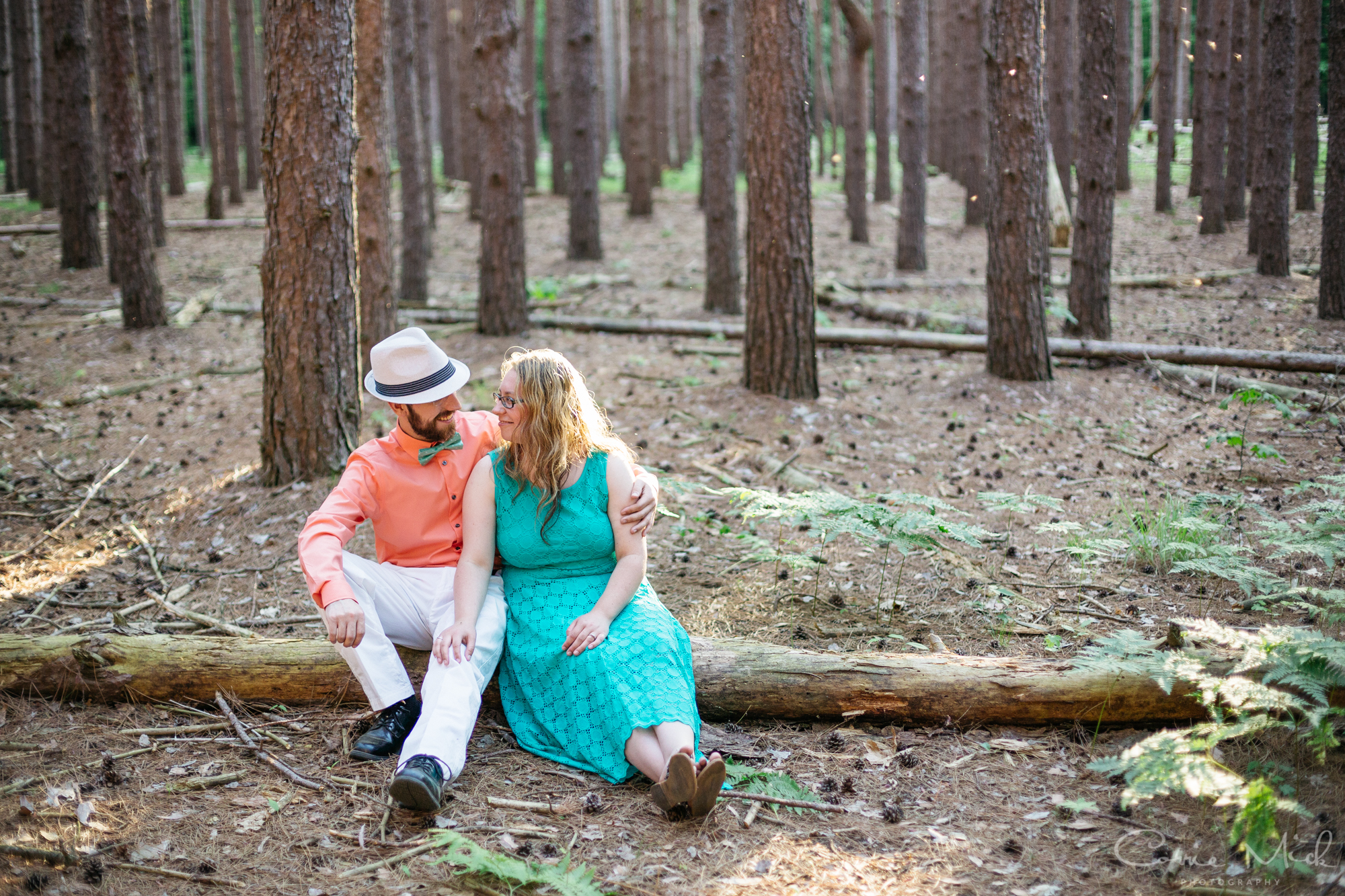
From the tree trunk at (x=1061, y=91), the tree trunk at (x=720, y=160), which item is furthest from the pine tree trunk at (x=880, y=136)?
the tree trunk at (x=720, y=160)

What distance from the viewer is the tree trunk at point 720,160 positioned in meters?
11.6

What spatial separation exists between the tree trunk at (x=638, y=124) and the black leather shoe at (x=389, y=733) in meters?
16.3

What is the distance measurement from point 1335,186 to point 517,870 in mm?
12243

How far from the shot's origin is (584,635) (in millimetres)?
3615

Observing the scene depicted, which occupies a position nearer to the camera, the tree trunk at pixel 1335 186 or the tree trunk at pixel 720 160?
the tree trunk at pixel 1335 186

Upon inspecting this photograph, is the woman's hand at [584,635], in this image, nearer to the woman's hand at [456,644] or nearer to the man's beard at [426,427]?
the woman's hand at [456,644]

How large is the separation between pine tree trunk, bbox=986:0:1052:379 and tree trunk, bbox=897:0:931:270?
227 inches

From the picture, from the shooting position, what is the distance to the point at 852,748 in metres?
3.77

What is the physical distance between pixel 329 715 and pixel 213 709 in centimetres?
56

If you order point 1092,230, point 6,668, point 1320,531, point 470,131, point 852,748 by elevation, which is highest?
point 470,131

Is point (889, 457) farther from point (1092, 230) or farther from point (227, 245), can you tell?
point (227, 245)

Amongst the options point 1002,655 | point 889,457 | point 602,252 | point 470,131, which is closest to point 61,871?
point 1002,655

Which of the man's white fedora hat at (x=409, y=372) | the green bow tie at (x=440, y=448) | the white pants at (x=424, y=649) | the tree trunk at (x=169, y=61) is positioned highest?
the tree trunk at (x=169, y=61)

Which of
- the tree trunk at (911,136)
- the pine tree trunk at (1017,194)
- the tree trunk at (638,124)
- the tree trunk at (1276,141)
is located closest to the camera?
the pine tree trunk at (1017,194)
